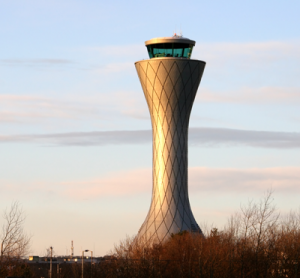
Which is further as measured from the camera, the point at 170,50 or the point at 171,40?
the point at 170,50

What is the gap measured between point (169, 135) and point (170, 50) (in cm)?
1382

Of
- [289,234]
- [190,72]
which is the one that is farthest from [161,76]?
[289,234]

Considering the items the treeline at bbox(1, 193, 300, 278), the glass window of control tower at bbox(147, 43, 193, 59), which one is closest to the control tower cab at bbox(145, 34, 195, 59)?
the glass window of control tower at bbox(147, 43, 193, 59)

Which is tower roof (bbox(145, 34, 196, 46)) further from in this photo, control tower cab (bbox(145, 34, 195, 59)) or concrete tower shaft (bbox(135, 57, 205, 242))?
concrete tower shaft (bbox(135, 57, 205, 242))

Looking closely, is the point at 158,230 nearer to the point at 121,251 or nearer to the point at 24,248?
the point at 121,251

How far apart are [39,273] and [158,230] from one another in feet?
123

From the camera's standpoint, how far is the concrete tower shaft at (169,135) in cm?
10356

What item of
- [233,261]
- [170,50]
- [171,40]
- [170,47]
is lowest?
[233,261]

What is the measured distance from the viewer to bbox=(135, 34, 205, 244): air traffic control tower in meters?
104

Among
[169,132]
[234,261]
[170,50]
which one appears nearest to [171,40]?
[170,50]

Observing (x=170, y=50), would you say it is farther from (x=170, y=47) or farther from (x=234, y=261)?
(x=234, y=261)

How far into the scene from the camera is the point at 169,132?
342 ft

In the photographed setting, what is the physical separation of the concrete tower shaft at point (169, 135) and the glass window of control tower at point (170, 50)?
3670mm

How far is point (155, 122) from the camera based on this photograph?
10462cm
